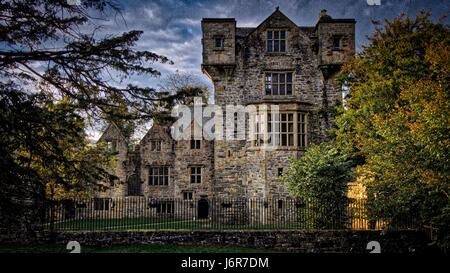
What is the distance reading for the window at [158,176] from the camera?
3070cm

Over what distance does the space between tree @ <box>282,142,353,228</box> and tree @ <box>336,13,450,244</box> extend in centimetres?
135

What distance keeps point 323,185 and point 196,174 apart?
49.1ft

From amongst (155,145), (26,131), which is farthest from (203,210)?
(26,131)

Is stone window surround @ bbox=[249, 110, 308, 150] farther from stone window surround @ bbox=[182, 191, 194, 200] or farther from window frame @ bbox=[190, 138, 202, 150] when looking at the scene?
stone window surround @ bbox=[182, 191, 194, 200]

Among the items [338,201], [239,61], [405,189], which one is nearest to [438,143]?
[405,189]

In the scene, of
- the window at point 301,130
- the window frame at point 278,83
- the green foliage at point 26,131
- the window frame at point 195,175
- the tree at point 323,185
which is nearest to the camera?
the green foliage at point 26,131

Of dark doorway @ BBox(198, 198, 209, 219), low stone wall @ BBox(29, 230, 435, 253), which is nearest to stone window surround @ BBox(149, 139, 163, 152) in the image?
dark doorway @ BBox(198, 198, 209, 219)

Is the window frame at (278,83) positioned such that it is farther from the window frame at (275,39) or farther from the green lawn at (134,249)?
the green lawn at (134,249)

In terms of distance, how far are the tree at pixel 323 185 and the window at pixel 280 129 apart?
4.76 m

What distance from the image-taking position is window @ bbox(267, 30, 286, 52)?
23047 millimetres

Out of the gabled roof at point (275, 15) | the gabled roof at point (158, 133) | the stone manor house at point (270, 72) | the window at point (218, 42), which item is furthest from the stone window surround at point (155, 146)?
the gabled roof at point (275, 15)
